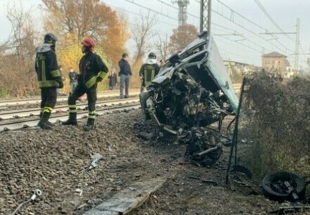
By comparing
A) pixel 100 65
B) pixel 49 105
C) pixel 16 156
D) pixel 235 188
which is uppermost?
pixel 100 65

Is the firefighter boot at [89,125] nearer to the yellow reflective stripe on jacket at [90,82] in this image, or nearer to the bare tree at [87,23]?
the yellow reflective stripe on jacket at [90,82]

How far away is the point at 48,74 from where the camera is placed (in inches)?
327

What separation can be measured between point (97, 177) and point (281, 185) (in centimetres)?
269

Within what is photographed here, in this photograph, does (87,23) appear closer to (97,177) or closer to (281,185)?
(97,177)

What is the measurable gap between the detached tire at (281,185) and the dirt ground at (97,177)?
17 centimetres

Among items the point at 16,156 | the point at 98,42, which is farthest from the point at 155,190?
the point at 98,42

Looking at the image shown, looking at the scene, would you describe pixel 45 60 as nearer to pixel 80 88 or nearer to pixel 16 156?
pixel 80 88

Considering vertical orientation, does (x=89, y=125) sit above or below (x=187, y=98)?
below

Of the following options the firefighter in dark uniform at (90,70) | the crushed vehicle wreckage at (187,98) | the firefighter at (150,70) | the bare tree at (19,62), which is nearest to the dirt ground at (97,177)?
the firefighter in dark uniform at (90,70)

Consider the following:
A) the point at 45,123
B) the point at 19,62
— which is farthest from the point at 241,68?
the point at 19,62

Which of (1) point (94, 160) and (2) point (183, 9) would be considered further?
(2) point (183, 9)

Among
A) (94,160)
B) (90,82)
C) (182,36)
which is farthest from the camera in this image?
(182,36)

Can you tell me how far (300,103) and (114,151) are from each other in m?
3.64

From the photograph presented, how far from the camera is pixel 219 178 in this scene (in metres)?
6.93
